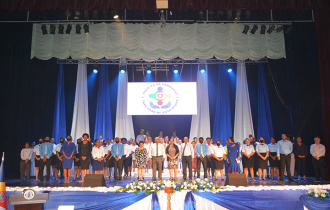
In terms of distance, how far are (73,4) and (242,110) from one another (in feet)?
29.0

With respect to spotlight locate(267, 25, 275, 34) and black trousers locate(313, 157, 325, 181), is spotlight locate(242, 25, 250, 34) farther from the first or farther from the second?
black trousers locate(313, 157, 325, 181)

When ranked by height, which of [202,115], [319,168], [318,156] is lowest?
[319,168]

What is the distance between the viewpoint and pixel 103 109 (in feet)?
44.1

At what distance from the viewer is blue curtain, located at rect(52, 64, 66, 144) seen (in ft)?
41.0

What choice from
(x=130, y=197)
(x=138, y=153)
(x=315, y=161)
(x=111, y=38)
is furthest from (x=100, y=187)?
(x=315, y=161)

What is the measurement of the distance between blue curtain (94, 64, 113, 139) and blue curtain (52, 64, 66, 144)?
58.4 inches

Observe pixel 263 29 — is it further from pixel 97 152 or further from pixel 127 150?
pixel 97 152

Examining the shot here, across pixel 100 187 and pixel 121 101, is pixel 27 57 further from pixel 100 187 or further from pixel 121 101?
pixel 100 187

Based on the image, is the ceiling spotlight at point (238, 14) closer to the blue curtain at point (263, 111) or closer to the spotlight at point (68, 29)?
the blue curtain at point (263, 111)

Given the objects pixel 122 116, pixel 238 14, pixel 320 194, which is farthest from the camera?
pixel 122 116

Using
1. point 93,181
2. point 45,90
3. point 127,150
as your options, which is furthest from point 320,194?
point 45,90

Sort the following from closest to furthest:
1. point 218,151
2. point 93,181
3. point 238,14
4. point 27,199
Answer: point 27,199 < point 93,181 < point 218,151 < point 238,14

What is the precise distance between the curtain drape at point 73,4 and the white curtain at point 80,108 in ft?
14.5

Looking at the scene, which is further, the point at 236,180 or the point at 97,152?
the point at 97,152
